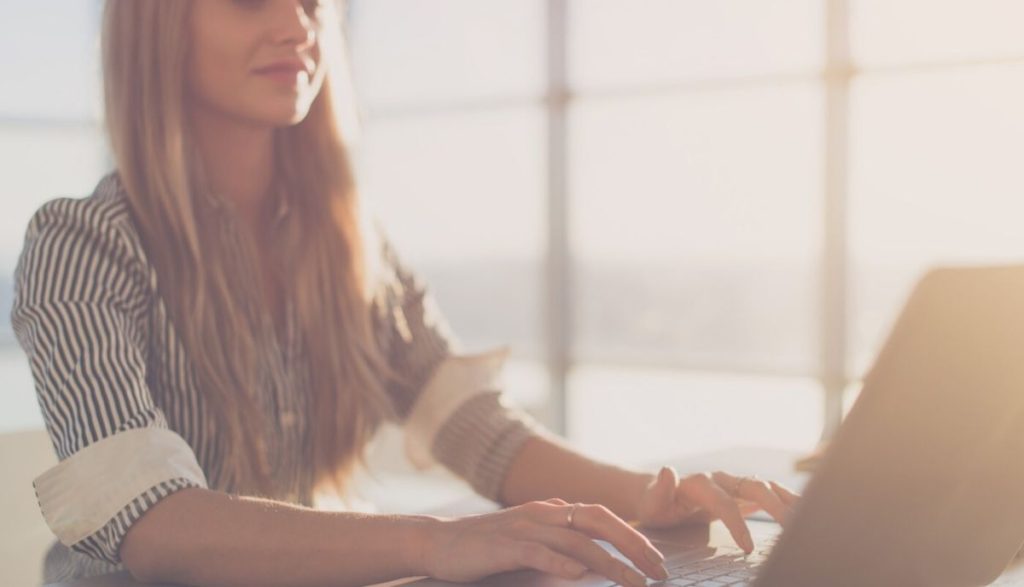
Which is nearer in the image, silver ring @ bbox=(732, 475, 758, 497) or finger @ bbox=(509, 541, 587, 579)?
finger @ bbox=(509, 541, 587, 579)

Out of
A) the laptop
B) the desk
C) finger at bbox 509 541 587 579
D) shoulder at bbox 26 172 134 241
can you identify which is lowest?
the desk

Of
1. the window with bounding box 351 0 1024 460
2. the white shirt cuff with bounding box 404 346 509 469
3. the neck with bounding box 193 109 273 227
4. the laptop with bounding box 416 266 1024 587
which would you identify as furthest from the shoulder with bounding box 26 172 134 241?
the window with bounding box 351 0 1024 460

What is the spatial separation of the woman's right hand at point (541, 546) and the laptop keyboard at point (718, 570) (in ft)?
0.06

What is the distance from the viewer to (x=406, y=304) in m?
1.73

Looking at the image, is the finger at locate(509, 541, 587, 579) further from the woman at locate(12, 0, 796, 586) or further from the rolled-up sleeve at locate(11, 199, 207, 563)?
the rolled-up sleeve at locate(11, 199, 207, 563)

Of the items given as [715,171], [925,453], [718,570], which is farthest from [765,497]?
[715,171]

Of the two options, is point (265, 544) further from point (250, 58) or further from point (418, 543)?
point (250, 58)

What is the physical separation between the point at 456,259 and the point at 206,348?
3.77 metres

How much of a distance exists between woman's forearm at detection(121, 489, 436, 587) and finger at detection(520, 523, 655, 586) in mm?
112

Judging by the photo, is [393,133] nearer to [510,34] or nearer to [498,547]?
[510,34]

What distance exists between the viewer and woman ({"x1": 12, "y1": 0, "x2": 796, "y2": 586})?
1.03 meters

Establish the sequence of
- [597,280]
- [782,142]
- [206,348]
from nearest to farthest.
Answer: [206,348], [782,142], [597,280]

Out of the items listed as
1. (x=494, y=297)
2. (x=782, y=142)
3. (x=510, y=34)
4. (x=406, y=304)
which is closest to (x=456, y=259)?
(x=494, y=297)

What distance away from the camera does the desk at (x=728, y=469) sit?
1051mm
